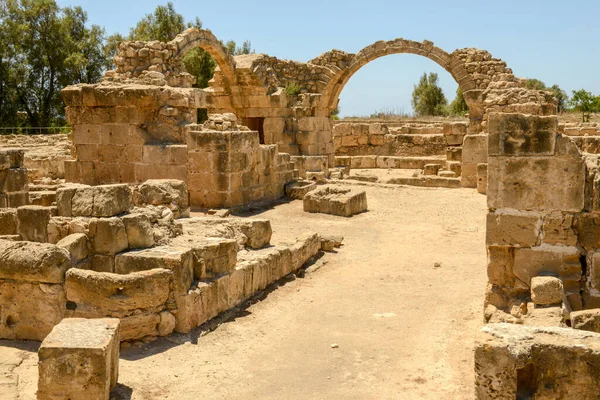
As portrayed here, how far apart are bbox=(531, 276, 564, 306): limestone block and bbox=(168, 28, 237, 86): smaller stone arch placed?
12325 mm

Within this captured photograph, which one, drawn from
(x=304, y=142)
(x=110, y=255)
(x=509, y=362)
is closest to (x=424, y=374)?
(x=509, y=362)

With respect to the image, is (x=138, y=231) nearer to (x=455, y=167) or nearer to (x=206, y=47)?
(x=206, y=47)

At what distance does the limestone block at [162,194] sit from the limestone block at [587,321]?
18.3ft

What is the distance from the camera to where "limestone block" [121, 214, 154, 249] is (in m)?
6.26

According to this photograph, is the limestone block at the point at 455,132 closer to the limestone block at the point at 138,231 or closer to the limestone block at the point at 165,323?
the limestone block at the point at 138,231

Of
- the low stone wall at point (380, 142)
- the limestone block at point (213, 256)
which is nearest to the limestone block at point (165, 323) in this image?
the limestone block at point (213, 256)

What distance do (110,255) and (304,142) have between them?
41.1 feet

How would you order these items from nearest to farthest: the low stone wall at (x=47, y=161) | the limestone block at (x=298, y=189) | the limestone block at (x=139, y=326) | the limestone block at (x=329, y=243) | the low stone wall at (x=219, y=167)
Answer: the limestone block at (x=139, y=326) → the limestone block at (x=329, y=243) → the low stone wall at (x=219, y=167) → the limestone block at (x=298, y=189) → the low stone wall at (x=47, y=161)

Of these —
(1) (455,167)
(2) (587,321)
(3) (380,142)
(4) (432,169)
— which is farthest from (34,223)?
(3) (380,142)

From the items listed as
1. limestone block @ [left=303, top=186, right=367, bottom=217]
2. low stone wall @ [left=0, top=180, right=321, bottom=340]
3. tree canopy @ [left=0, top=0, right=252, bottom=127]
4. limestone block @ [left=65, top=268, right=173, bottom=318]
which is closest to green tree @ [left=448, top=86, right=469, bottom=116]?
tree canopy @ [left=0, top=0, right=252, bottom=127]

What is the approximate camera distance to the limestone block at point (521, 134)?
16.4 ft

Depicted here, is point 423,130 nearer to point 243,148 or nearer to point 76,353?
point 243,148

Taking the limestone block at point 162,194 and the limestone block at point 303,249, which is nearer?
the limestone block at point 303,249

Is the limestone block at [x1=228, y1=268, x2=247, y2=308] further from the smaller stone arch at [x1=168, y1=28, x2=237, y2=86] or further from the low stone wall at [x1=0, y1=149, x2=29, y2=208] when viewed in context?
the smaller stone arch at [x1=168, y1=28, x2=237, y2=86]
